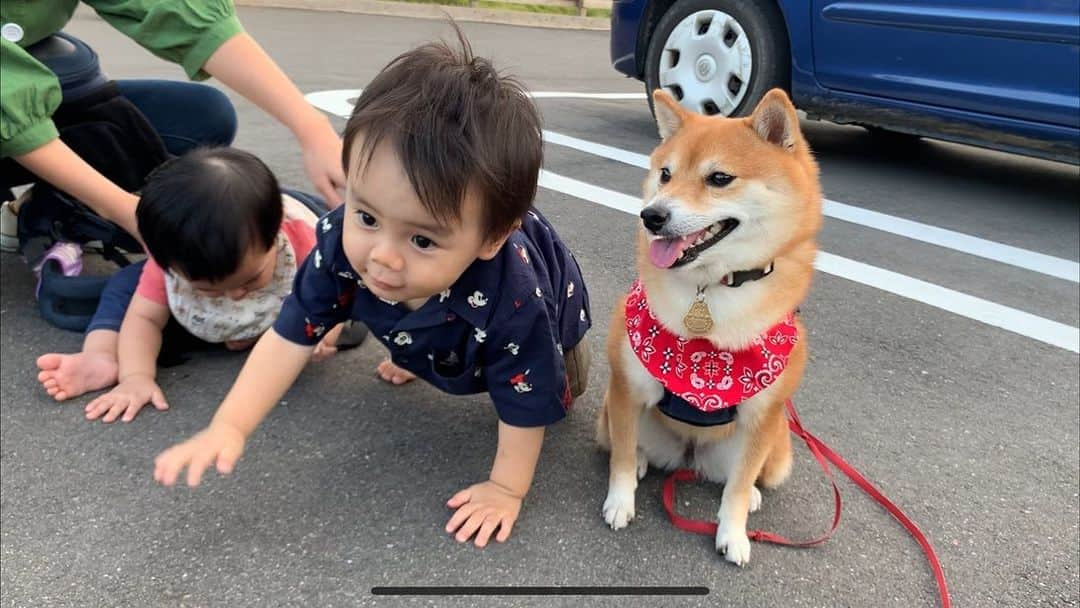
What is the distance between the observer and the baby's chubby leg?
2012 millimetres

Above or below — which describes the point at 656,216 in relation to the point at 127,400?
above

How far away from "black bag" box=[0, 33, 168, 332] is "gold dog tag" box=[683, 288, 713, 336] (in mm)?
1870

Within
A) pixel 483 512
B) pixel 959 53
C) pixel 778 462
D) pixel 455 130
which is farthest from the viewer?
pixel 959 53

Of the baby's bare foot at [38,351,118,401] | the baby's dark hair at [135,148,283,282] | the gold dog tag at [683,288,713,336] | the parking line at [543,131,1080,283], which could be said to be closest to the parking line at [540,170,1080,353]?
the parking line at [543,131,1080,283]

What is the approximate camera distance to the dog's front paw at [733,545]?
158 cm

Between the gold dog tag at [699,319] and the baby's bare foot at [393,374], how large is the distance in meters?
0.92

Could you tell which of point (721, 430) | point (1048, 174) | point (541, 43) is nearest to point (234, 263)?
point (721, 430)

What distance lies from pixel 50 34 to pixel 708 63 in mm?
3127

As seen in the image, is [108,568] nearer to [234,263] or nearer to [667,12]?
[234,263]

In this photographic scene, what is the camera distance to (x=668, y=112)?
175 centimetres

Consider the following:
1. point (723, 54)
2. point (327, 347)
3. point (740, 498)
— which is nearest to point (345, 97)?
point (723, 54)

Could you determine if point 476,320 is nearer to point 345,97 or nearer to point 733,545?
point 733,545

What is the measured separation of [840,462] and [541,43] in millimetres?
9352

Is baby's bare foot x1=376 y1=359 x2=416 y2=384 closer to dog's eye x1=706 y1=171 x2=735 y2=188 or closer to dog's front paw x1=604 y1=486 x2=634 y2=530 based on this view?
dog's front paw x1=604 y1=486 x2=634 y2=530
